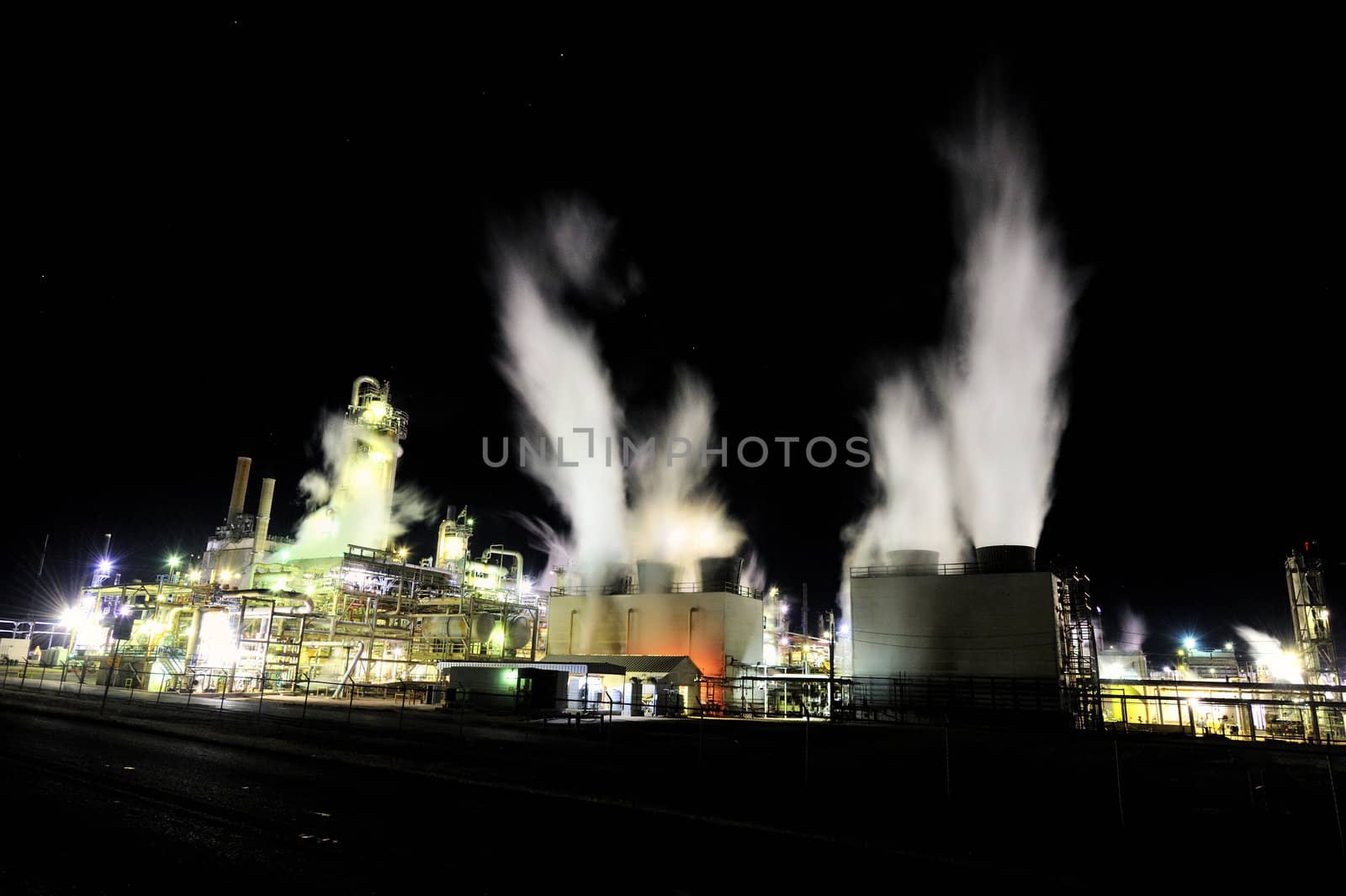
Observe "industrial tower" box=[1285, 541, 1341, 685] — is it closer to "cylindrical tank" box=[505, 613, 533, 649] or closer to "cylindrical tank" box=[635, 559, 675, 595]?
"cylindrical tank" box=[635, 559, 675, 595]

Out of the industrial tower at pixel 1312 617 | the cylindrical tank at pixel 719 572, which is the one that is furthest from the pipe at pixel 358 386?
the industrial tower at pixel 1312 617

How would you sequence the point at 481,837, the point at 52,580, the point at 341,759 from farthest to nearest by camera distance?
the point at 52,580, the point at 341,759, the point at 481,837

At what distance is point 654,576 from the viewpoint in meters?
62.6

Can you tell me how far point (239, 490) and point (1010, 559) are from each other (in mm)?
66067

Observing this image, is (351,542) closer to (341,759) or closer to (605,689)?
(605,689)

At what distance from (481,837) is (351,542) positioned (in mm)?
62935

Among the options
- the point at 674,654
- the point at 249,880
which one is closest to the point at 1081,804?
the point at 249,880

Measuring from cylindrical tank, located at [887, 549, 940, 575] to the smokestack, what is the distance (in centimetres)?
5796

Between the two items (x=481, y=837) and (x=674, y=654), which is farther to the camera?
(x=674, y=654)

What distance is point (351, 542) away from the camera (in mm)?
66875

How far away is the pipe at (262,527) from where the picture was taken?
63.4m

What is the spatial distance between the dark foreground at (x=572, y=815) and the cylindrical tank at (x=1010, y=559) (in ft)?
92.8

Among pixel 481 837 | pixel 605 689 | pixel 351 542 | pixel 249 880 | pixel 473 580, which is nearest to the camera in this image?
pixel 249 880

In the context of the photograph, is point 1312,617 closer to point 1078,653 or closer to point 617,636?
point 1078,653
